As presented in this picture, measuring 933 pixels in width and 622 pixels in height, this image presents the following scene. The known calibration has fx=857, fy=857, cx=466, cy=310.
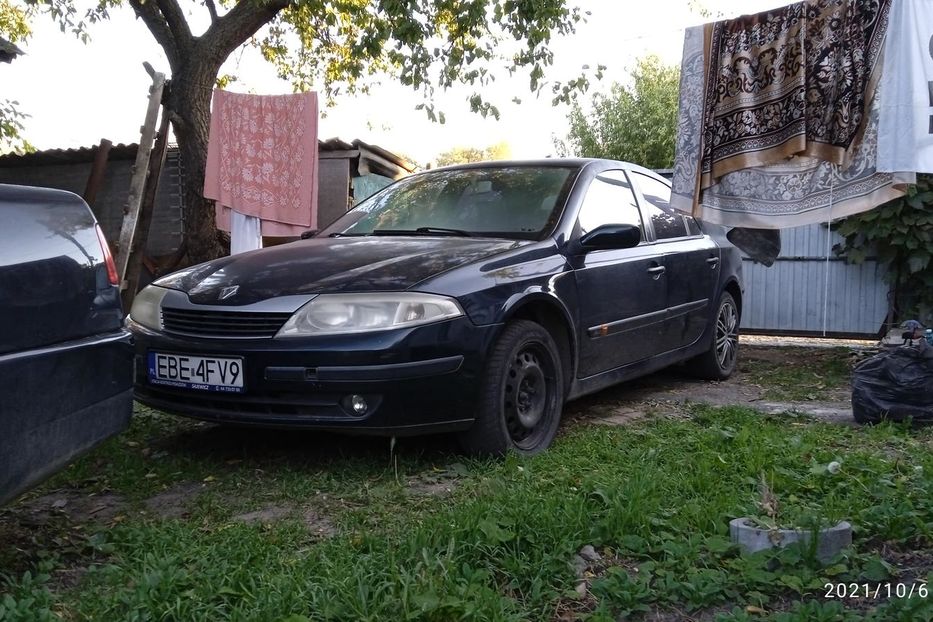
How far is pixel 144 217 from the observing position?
7.92m

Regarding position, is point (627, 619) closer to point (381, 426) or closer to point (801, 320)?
point (381, 426)

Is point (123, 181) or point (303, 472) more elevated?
point (123, 181)

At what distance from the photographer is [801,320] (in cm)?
882

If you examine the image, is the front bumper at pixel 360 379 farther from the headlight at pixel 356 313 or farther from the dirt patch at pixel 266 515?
the dirt patch at pixel 266 515

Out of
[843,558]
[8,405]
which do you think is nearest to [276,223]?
[8,405]

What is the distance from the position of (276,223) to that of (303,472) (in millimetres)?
4970

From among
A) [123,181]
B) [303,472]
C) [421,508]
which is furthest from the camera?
[123,181]

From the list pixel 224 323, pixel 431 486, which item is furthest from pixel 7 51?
pixel 431 486

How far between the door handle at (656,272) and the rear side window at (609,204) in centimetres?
28

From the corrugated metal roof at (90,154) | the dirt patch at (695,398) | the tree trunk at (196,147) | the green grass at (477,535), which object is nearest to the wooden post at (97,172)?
the tree trunk at (196,147)

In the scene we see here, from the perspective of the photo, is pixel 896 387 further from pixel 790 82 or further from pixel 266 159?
pixel 266 159

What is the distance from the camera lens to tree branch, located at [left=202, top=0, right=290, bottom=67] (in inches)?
A: 358

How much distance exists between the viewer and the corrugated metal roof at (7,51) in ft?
13.1

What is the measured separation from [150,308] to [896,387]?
3.87 metres
